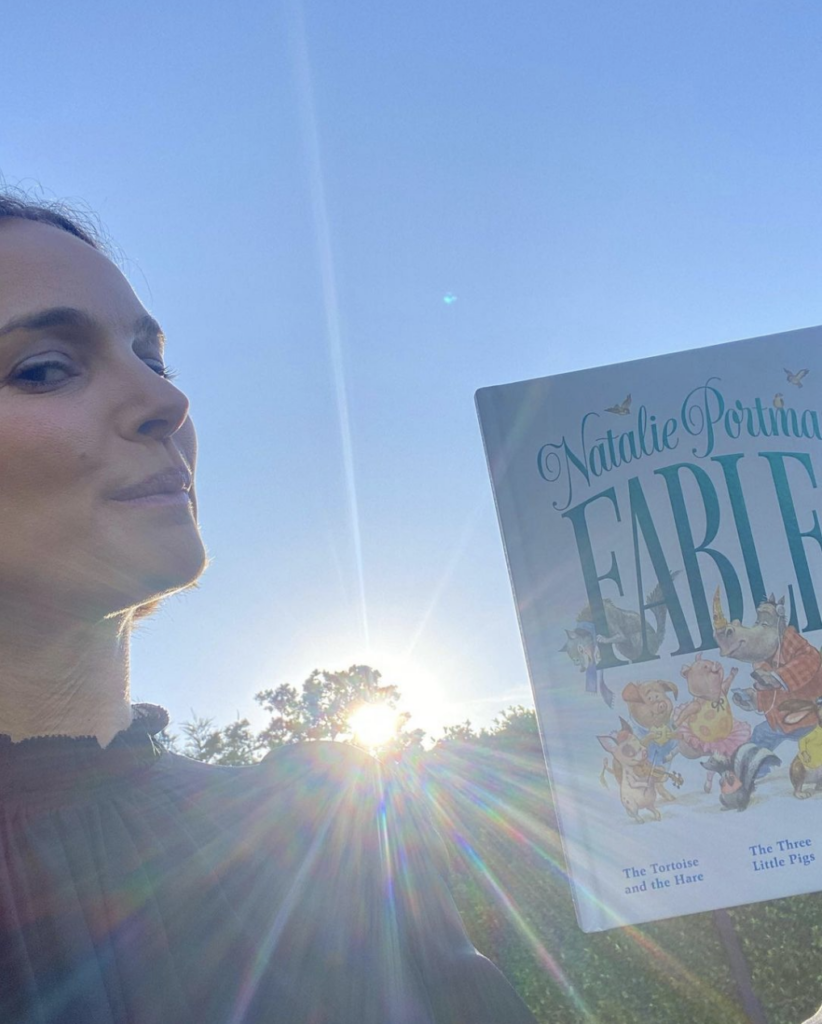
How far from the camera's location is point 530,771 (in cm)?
271

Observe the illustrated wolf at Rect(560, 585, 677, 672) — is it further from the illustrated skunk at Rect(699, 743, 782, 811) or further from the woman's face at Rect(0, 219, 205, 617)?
the woman's face at Rect(0, 219, 205, 617)

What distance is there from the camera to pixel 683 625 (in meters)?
1.60

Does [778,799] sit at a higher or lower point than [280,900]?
lower

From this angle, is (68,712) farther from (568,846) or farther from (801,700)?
(801,700)

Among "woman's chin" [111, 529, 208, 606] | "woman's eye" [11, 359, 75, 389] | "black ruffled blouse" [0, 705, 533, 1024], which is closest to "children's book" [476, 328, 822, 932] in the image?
"black ruffled blouse" [0, 705, 533, 1024]

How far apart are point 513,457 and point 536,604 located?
0.33 m

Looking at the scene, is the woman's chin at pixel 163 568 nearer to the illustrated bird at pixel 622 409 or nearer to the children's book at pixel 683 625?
the children's book at pixel 683 625

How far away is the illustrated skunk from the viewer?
1.58m

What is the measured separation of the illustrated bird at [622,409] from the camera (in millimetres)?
1685

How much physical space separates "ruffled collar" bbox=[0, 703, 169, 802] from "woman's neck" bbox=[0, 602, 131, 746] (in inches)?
0.5

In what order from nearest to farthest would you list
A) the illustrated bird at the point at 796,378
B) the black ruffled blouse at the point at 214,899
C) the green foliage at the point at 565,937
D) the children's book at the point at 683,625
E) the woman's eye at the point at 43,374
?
the black ruffled blouse at the point at 214,899 < the woman's eye at the point at 43,374 < the children's book at the point at 683,625 < the illustrated bird at the point at 796,378 < the green foliage at the point at 565,937

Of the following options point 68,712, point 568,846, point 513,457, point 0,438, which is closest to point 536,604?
point 513,457

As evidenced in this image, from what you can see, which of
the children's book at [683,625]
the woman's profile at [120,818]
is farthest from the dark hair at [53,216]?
the children's book at [683,625]

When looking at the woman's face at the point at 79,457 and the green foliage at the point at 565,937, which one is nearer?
the woman's face at the point at 79,457
